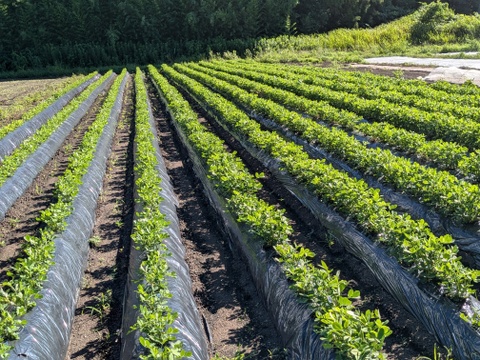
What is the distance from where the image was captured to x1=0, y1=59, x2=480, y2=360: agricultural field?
167 inches

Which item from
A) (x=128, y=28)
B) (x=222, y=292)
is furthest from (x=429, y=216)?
(x=128, y=28)

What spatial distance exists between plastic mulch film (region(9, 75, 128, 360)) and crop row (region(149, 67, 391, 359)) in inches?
103

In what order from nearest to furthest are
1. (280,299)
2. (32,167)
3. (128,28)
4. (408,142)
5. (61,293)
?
(280,299)
(61,293)
(408,142)
(32,167)
(128,28)

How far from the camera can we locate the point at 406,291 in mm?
4754

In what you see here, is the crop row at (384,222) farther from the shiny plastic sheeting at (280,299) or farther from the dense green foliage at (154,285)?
the dense green foliage at (154,285)

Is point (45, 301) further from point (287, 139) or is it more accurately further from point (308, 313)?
point (287, 139)

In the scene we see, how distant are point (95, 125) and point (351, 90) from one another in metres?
9.90

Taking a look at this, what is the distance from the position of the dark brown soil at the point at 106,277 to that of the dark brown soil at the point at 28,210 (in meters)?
1.38

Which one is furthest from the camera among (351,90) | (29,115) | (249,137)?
(29,115)

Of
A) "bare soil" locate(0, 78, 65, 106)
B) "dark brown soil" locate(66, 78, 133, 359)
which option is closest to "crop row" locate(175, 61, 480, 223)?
"dark brown soil" locate(66, 78, 133, 359)

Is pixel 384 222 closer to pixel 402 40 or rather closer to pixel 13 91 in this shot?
pixel 13 91

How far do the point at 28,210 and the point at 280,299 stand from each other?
6.82 m

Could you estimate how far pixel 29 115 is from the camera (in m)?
16.8

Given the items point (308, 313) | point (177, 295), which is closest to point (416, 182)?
point (308, 313)
